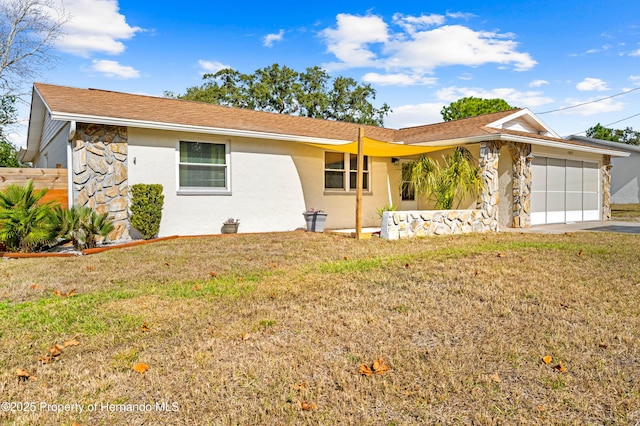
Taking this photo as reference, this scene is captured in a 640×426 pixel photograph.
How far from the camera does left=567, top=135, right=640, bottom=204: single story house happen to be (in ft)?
87.8

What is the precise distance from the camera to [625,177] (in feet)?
89.8

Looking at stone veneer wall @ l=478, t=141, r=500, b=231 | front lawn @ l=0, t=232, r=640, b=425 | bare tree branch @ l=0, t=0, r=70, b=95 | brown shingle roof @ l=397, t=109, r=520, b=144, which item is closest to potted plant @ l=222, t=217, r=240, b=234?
front lawn @ l=0, t=232, r=640, b=425

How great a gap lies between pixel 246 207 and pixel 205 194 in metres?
1.30

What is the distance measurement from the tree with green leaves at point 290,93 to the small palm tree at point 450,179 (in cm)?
2451

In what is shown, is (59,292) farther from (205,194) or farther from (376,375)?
(205,194)

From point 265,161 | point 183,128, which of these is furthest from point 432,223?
point 183,128

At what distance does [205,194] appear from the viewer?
11.4 m

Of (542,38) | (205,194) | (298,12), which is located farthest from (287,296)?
(542,38)

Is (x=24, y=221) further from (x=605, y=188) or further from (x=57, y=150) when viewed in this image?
(x=605, y=188)

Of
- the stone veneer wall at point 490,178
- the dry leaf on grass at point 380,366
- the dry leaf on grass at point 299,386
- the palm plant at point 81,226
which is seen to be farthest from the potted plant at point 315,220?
the dry leaf on grass at point 299,386

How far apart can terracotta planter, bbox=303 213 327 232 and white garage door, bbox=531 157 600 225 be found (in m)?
8.00

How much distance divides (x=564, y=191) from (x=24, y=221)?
17551 millimetres

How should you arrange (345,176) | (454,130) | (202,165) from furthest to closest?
(454,130) < (345,176) < (202,165)

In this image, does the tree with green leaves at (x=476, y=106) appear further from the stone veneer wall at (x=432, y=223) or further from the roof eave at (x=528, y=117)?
the stone veneer wall at (x=432, y=223)
